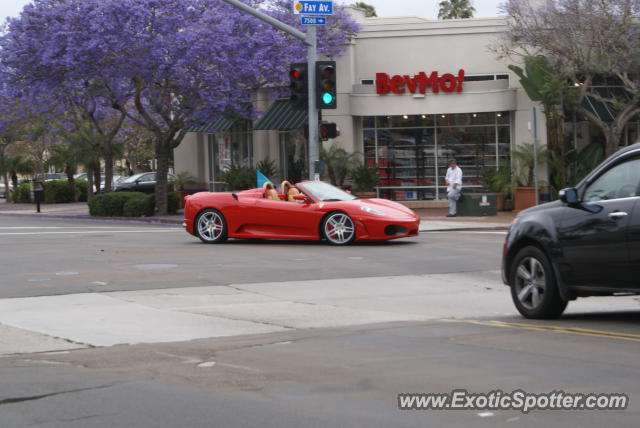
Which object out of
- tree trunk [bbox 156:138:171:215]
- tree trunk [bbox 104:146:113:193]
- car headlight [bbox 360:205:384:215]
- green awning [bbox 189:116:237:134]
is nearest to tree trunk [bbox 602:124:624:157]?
green awning [bbox 189:116:237:134]

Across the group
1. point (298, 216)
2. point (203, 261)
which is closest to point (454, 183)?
point (298, 216)

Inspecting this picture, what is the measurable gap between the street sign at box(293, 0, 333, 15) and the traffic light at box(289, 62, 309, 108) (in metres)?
1.26

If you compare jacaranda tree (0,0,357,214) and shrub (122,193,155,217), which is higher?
jacaranda tree (0,0,357,214)

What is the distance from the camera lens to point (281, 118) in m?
36.5

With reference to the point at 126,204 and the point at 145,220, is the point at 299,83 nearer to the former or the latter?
the point at 145,220

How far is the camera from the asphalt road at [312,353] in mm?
5992

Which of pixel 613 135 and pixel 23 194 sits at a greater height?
pixel 613 135

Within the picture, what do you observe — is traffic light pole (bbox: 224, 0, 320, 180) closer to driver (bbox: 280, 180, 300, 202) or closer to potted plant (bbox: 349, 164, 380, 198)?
driver (bbox: 280, 180, 300, 202)

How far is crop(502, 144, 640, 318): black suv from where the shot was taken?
9016mm

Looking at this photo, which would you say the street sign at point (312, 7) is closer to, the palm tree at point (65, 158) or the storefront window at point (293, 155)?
the storefront window at point (293, 155)

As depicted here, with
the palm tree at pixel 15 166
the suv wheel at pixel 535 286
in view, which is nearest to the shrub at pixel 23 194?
the palm tree at pixel 15 166

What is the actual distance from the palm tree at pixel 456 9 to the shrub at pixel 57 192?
97.8 feet

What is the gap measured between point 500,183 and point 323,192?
47.0 ft

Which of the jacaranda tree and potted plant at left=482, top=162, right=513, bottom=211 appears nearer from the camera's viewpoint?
the jacaranda tree
